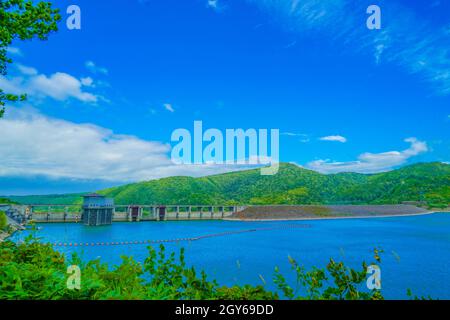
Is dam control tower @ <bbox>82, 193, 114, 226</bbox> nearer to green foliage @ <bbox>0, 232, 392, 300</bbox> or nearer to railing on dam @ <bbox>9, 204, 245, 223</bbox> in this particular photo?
railing on dam @ <bbox>9, 204, 245, 223</bbox>

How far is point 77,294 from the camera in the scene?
348 cm

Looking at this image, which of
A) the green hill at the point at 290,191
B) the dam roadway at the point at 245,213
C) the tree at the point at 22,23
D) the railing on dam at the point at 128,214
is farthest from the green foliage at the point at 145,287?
the green hill at the point at 290,191

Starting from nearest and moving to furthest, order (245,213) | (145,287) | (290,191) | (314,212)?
1. (145,287)
2. (245,213)
3. (314,212)
4. (290,191)

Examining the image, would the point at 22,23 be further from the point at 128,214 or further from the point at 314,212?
the point at 314,212

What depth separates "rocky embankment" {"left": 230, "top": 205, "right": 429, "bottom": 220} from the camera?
104188 millimetres

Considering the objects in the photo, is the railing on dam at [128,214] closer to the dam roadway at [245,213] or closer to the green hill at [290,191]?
the dam roadway at [245,213]

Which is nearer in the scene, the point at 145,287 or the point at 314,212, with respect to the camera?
the point at 145,287

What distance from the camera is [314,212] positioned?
10844 centimetres

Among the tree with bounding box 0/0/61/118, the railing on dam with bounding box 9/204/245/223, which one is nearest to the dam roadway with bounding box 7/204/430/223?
the railing on dam with bounding box 9/204/245/223

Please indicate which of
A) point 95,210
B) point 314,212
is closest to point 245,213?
point 314,212

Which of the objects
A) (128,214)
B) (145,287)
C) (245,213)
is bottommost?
(245,213)

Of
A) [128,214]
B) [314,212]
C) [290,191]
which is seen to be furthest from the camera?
[290,191]

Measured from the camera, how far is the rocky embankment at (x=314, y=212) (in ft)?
342
